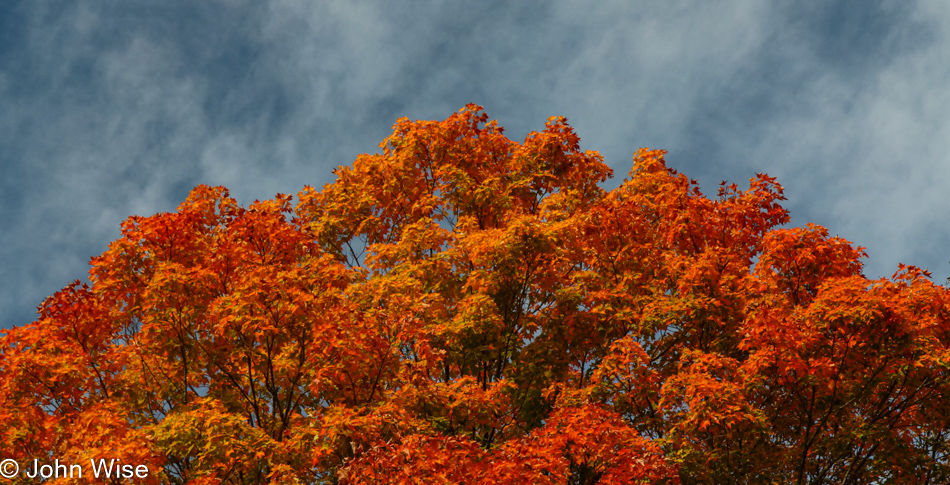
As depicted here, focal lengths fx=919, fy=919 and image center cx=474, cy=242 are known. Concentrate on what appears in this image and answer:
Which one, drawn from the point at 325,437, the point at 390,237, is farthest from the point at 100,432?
the point at 390,237

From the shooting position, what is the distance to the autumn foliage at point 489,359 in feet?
47.0

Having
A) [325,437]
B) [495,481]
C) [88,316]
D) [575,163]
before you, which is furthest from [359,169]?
[495,481]

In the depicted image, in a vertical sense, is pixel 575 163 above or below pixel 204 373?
above

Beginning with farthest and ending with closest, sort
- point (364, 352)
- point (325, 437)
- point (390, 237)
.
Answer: point (390, 237), point (364, 352), point (325, 437)

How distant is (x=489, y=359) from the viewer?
56.3 ft

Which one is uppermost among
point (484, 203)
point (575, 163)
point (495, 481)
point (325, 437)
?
point (575, 163)

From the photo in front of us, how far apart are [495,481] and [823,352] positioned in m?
6.78

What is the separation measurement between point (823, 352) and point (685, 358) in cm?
241

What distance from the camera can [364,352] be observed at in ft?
50.1

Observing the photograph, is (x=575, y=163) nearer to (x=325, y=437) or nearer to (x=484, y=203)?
(x=484, y=203)

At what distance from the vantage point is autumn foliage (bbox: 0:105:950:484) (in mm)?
14328

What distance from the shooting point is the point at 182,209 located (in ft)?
62.8

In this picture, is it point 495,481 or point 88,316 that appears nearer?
point 495,481

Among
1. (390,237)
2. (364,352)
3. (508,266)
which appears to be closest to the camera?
(364,352)
